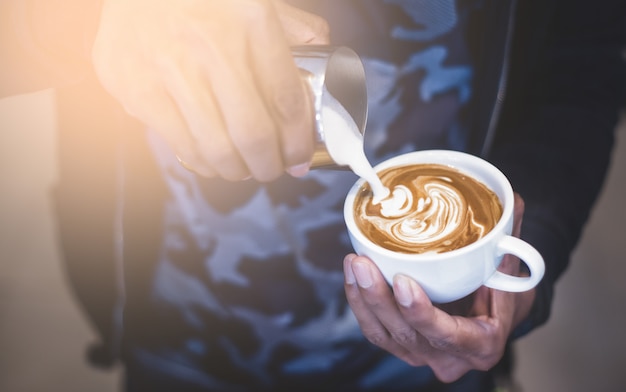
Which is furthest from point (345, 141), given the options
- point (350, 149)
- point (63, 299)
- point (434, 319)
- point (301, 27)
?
point (63, 299)

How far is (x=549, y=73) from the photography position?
1117 mm

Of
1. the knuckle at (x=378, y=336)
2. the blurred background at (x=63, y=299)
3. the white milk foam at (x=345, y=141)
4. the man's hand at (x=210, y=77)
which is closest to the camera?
the man's hand at (x=210, y=77)

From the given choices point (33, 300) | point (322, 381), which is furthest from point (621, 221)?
point (33, 300)

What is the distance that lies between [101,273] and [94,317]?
151 mm

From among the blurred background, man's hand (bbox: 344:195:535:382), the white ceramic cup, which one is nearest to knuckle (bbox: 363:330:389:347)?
man's hand (bbox: 344:195:535:382)

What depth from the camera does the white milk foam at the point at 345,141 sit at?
26.0 inches

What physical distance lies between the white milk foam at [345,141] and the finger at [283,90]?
0.04 meters

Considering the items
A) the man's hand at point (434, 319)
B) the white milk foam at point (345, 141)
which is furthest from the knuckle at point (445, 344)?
the white milk foam at point (345, 141)

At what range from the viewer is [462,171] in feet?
2.73

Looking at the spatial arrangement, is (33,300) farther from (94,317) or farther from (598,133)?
(598,133)

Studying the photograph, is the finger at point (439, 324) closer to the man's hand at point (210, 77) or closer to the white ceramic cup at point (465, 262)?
the white ceramic cup at point (465, 262)

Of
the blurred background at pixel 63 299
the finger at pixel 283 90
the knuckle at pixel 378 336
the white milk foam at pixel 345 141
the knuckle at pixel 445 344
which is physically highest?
the finger at pixel 283 90

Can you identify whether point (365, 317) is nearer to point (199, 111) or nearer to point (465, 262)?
point (465, 262)

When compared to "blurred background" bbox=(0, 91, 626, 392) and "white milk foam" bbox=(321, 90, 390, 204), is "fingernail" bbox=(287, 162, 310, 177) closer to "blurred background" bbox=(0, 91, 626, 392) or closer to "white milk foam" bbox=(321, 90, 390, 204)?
"white milk foam" bbox=(321, 90, 390, 204)
